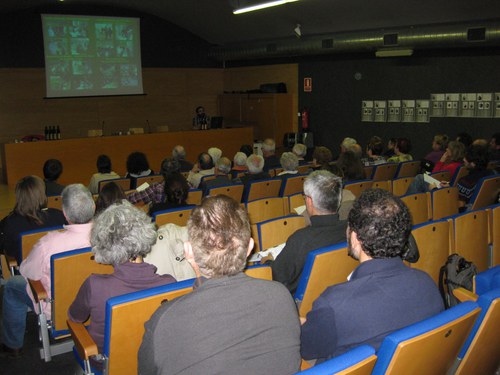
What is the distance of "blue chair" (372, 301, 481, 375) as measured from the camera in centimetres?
158

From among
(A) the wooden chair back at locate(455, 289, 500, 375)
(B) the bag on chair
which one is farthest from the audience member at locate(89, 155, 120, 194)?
(A) the wooden chair back at locate(455, 289, 500, 375)

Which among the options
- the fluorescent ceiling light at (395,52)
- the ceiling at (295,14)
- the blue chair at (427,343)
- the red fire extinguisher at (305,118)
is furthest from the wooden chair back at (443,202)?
the red fire extinguisher at (305,118)

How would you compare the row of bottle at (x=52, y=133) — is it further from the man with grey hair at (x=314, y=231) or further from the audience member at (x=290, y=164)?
the man with grey hair at (x=314, y=231)

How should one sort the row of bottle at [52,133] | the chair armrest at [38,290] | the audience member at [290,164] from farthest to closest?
the row of bottle at [52,133] → the audience member at [290,164] → the chair armrest at [38,290]

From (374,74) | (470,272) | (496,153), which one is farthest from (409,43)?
(470,272)

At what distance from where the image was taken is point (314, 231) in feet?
9.65

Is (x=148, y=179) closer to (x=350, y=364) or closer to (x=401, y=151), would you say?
(x=401, y=151)

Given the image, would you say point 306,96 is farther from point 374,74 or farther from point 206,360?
point 206,360

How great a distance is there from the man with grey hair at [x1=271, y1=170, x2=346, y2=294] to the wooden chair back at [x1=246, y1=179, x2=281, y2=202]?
→ 95.0 inches

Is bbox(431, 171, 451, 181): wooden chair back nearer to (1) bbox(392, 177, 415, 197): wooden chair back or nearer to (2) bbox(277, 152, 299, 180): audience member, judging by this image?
(1) bbox(392, 177, 415, 197): wooden chair back

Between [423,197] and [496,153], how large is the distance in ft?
12.8

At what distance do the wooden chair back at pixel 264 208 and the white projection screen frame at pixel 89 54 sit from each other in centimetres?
1027

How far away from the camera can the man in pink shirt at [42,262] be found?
3.11 meters

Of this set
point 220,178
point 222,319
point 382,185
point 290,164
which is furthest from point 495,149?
point 222,319
